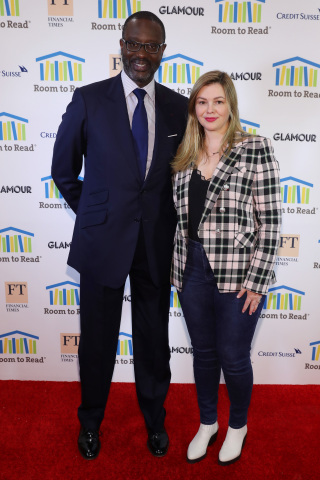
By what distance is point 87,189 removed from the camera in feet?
6.06

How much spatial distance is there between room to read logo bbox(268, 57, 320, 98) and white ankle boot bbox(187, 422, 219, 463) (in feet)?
5.81

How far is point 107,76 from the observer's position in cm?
232

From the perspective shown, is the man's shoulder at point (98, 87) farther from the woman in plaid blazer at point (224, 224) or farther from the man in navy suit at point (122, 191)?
the woman in plaid blazer at point (224, 224)

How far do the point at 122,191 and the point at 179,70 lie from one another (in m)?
0.95

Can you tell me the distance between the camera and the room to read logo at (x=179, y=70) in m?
2.31

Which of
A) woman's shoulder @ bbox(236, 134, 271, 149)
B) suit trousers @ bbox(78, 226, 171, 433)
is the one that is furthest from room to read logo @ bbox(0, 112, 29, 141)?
woman's shoulder @ bbox(236, 134, 271, 149)

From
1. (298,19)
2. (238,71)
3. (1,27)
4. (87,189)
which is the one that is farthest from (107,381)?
(298,19)

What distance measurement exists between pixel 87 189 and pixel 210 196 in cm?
54

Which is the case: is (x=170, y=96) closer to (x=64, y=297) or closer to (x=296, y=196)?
(x=296, y=196)

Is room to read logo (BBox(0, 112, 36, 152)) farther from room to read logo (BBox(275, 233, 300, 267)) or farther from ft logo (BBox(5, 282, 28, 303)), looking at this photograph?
room to read logo (BBox(275, 233, 300, 267))

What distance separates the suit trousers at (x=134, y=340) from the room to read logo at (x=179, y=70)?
1.06 metres

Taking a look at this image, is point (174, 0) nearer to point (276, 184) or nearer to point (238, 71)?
point (238, 71)

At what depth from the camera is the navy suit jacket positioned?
1.78 m

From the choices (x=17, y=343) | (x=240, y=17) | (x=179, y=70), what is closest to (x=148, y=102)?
(x=179, y=70)
